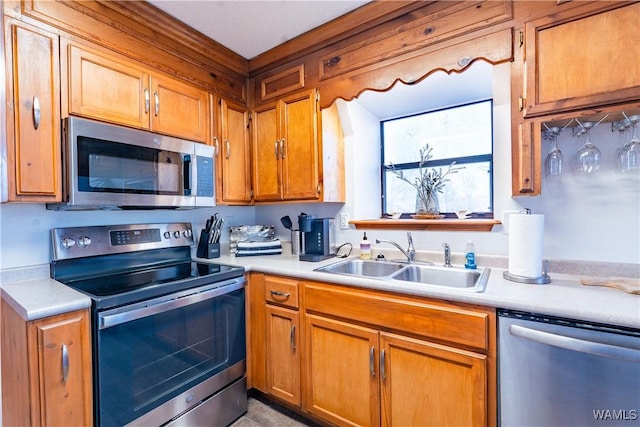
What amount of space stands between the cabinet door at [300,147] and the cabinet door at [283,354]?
2.64 ft

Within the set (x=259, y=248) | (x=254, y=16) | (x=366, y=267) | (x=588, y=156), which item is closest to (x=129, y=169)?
(x=259, y=248)

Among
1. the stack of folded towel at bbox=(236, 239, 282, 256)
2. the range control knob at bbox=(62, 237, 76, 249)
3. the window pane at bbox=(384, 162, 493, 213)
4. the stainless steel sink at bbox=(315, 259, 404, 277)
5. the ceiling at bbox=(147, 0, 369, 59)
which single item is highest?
the ceiling at bbox=(147, 0, 369, 59)

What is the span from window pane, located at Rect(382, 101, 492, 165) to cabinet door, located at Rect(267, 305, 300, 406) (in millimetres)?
1410

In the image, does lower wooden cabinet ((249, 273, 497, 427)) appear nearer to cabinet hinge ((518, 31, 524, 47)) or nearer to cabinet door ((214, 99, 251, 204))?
cabinet door ((214, 99, 251, 204))

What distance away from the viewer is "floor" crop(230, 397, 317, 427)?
172 cm

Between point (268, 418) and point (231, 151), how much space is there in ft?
5.89

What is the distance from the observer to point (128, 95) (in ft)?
5.38

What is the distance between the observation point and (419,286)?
1.30 meters

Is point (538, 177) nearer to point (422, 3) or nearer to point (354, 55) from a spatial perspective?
point (422, 3)

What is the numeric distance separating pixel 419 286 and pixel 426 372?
371 mm

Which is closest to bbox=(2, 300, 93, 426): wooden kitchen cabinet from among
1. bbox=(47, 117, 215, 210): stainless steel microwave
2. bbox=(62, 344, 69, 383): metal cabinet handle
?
bbox=(62, 344, 69, 383): metal cabinet handle

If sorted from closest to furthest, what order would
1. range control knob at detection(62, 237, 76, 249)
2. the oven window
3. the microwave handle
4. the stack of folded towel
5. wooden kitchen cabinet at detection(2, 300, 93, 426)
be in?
wooden kitchen cabinet at detection(2, 300, 93, 426)
the oven window
range control knob at detection(62, 237, 76, 249)
the microwave handle
the stack of folded towel

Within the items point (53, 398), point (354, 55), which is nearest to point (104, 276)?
point (53, 398)

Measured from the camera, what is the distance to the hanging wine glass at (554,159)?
1.40 metres
